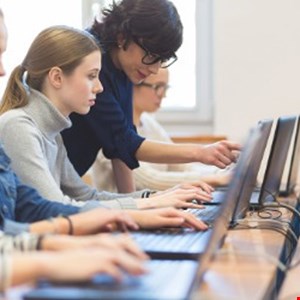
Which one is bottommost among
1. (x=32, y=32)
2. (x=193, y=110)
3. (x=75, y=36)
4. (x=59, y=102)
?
(x=193, y=110)

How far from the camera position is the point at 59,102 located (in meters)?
1.82

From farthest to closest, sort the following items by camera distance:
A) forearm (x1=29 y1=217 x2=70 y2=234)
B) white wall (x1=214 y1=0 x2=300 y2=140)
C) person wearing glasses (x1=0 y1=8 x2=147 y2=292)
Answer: white wall (x1=214 y1=0 x2=300 y2=140), forearm (x1=29 y1=217 x2=70 y2=234), person wearing glasses (x1=0 y1=8 x2=147 y2=292)

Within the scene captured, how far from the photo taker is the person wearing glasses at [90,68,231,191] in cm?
252

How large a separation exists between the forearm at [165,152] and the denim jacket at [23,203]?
2.17ft

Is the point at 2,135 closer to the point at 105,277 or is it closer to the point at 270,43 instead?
the point at 105,277

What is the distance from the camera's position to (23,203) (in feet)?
5.08

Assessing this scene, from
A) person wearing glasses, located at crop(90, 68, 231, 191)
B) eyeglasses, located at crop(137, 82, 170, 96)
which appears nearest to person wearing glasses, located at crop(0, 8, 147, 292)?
person wearing glasses, located at crop(90, 68, 231, 191)

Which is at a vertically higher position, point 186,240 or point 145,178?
point 186,240

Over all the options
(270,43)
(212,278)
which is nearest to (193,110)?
(270,43)

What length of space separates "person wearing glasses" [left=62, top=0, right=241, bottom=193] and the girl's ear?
0.27 meters

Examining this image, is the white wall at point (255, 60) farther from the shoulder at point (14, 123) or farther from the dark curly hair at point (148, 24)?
the shoulder at point (14, 123)

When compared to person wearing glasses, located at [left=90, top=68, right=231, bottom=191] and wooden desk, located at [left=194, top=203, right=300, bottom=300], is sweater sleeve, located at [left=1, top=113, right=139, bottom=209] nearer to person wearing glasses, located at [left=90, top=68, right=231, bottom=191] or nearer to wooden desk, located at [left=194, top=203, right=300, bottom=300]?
wooden desk, located at [left=194, top=203, right=300, bottom=300]

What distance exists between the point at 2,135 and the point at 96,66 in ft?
1.11

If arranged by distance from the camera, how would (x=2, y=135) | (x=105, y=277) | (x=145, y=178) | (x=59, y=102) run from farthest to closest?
1. (x=145, y=178)
2. (x=59, y=102)
3. (x=2, y=135)
4. (x=105, y=277)
